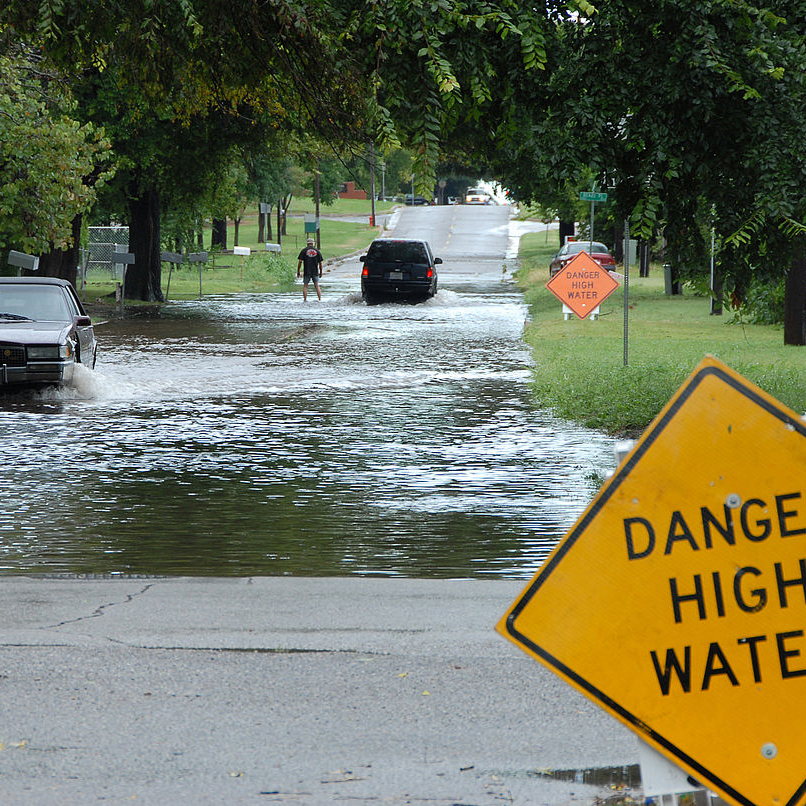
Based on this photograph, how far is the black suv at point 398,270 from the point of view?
3522 cm

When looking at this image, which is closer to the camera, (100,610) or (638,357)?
(100,610)

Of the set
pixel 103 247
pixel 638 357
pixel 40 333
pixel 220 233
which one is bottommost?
pixel 638 357

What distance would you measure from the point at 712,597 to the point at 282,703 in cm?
250

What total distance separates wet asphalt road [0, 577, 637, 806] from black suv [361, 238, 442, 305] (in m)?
28.6

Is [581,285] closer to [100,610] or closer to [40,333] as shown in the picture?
[40,333]

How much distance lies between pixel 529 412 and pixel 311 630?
8.77 meters

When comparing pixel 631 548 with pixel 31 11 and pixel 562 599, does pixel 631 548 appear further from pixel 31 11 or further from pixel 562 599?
pixel 31 11

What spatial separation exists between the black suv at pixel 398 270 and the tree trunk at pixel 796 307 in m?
14.4

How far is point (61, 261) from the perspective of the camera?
29938 millimetres

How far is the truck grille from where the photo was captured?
1504 cm

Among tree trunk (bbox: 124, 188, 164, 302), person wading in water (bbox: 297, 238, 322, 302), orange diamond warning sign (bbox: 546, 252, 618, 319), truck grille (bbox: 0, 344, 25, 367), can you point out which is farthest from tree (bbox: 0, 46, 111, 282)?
person wading in water (bbox: 297, 238, 322, 302)

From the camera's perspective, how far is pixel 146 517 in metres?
9.25

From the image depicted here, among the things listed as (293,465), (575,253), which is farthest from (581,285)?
(575,253)

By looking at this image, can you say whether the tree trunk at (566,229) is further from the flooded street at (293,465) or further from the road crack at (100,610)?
the road crack at (100,610)
